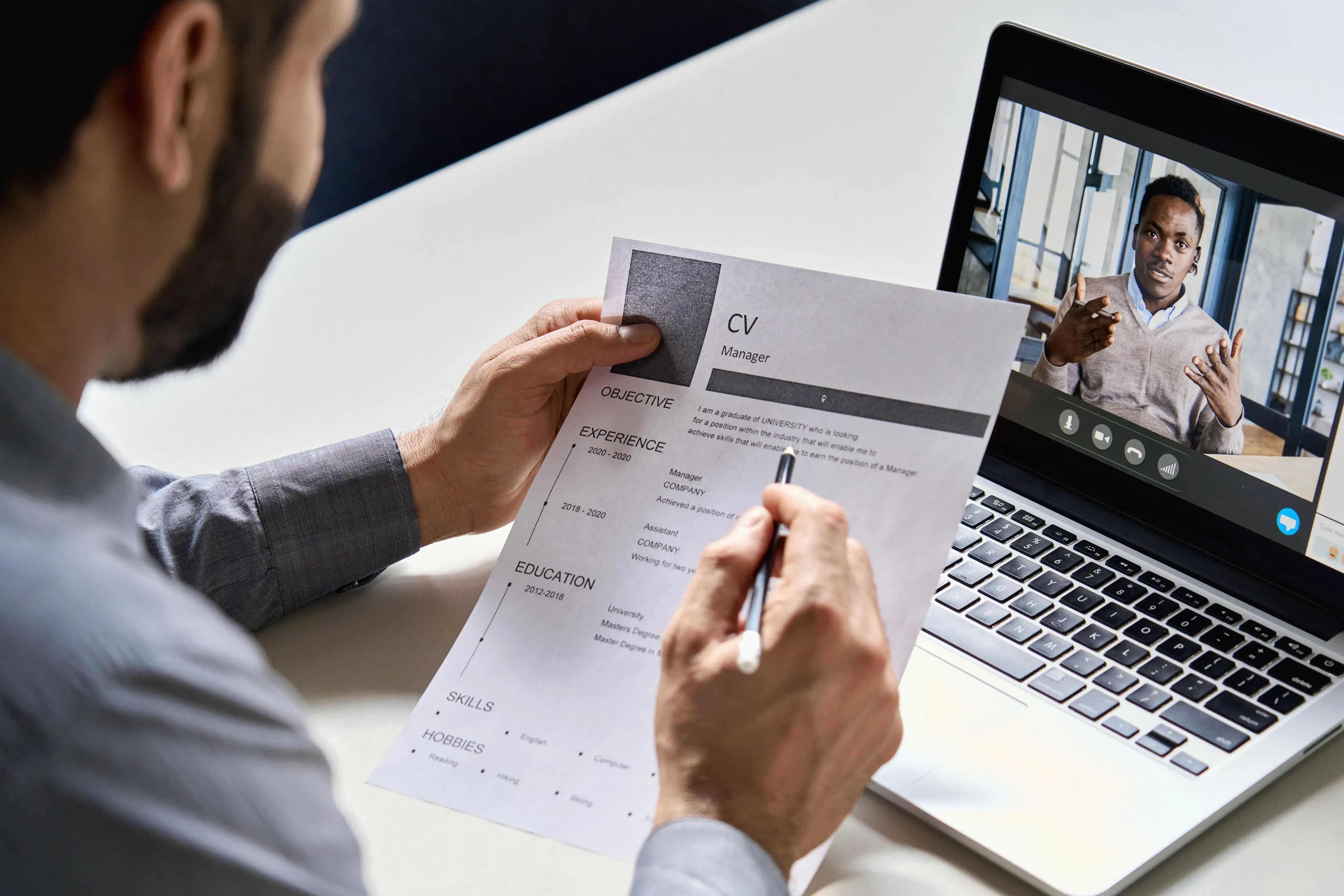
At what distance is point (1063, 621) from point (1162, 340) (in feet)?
0.65

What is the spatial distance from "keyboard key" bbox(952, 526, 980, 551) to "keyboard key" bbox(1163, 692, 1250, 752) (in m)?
0.17

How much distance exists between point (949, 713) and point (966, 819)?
79mm

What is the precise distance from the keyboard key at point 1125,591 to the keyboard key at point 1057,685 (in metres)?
0.08

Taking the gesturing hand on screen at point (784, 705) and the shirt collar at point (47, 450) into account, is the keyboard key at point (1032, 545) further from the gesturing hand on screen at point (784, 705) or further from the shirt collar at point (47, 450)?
the shirt collar at point (47, 450)

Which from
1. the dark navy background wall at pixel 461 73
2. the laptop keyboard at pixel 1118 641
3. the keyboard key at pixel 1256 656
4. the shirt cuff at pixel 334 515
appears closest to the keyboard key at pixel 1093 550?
the laptop keyboard at pixel 1118 641

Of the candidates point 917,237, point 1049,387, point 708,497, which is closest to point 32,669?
point 708,497

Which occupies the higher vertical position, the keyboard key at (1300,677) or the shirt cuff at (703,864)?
the keyboard key at (1300,677)

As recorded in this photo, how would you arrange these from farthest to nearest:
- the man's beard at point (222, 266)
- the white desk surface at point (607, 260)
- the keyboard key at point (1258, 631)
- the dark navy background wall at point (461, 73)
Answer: the dark navy background wall at point (461, 73)
the keyboard key at point (1258, 631)
the white desk surface at point (607, 260)
the man's beard at point (222, 266)

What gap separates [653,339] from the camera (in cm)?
77

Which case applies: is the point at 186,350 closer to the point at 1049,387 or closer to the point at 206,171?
the point at 206,171

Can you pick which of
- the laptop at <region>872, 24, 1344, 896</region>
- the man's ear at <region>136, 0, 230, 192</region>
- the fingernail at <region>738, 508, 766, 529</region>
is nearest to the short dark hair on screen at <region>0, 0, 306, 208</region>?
the man's ear at <region>136, 0, 230, 192</region>

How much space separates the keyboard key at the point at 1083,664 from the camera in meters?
0.70

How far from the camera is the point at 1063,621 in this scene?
0.73 m

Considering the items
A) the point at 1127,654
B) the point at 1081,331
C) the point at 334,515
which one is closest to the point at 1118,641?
the point at 1127,654
